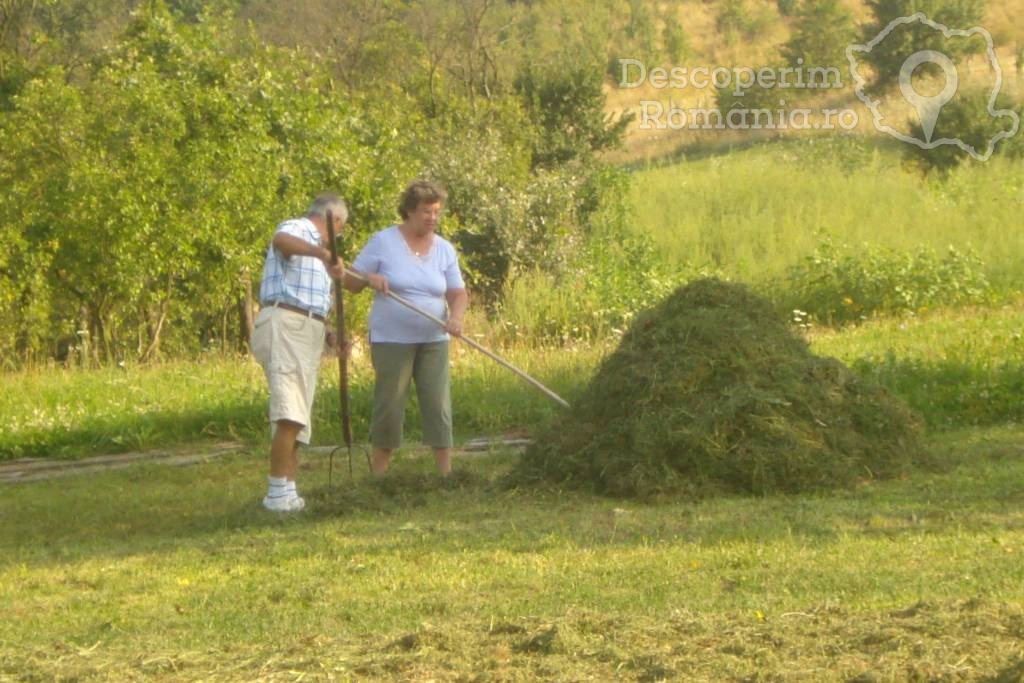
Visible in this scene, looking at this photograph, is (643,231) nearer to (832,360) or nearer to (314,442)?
(314,442)

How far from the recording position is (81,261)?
1773 cm

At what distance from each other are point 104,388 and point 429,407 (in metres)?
5.49

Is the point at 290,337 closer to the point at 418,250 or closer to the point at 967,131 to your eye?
the point at 418,250

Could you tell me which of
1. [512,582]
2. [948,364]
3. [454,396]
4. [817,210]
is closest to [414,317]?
[512,582]

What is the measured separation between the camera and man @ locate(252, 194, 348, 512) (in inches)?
341

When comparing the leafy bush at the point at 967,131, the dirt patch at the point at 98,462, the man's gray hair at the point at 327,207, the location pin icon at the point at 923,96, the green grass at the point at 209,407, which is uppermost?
the location pin icon at the point at 923,96

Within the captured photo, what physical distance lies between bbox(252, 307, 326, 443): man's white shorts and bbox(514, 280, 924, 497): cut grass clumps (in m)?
1.40

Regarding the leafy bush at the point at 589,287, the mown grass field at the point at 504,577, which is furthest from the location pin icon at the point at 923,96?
the mown grass field at the point at 504,577

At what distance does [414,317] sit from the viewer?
930 cm

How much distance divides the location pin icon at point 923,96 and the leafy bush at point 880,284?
1486 centimetres

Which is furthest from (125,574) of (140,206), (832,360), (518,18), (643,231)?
(518,18)

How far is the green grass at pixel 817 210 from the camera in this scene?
24.0 meters

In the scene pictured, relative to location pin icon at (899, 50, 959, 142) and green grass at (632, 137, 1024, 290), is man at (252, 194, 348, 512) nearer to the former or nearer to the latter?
green grass at (632, 137, 1024, 290)

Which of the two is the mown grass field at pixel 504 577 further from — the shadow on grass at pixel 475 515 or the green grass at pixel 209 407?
the green grass at pixel 209 407
